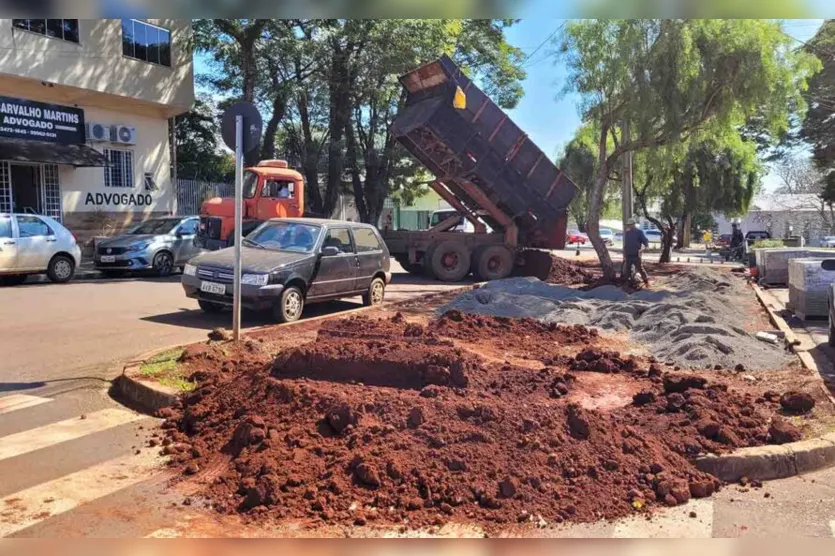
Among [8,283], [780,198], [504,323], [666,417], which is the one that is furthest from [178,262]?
[780,198]

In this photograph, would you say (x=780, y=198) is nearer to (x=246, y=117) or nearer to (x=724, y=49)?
(x=724, y=49)

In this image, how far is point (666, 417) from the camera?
5594 millimetres

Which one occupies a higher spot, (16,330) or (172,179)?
(172,179)

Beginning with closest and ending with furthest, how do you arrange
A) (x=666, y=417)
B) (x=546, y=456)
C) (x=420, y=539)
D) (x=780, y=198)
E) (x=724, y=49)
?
(x=420, y=539) < (x=546, y=456) < (x=666, y=417) < (x=724, y=49) < (x=780, y=198)

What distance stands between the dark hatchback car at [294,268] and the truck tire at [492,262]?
722cm

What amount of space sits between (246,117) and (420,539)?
19.2 feet

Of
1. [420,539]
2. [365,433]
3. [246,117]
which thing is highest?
[246,117]

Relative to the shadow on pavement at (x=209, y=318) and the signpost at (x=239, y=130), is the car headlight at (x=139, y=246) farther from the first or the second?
the signpost at (x=239, y=130)

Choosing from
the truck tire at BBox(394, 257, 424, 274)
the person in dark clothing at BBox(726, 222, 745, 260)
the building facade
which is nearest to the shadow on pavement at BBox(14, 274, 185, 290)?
the building facade

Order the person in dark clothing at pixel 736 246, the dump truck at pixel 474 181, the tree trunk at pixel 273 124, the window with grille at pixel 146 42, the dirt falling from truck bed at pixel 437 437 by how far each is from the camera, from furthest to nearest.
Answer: the person in dark clothing at pixel 736 246 → the tree trunk at pixel 273 124 → the window with grille at pixel 146 42 → the dump truck at pixel 474 181 → the dirt falling from truck bed at pixel 437 437

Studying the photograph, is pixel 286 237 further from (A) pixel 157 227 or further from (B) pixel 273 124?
(B) pixel 273 124

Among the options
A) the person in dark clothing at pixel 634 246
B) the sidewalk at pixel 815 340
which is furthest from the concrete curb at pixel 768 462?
the person in dark clothing at pixel 634 246

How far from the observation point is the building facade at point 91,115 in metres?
21.1

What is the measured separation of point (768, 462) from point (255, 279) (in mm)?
7320
